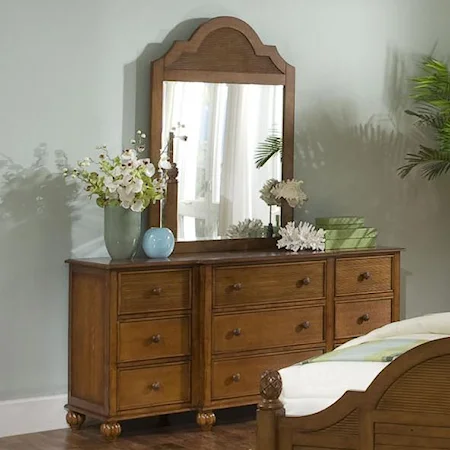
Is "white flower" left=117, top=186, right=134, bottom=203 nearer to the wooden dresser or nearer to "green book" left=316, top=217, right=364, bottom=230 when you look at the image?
the wooden dresser

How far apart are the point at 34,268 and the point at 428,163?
2406mm

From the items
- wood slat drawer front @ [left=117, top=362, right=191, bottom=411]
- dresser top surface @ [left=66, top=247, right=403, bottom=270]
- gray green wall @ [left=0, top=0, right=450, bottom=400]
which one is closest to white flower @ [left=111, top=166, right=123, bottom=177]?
gray green wall @ [left=0, top=0, right=450, bottom=400]

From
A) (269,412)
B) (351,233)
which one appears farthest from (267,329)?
(269,412)

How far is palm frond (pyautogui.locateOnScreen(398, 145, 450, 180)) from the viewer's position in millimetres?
6176

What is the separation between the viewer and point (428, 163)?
645 centimetres

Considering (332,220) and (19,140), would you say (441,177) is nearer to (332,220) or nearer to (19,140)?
(332,220)

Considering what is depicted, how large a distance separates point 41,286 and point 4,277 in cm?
19

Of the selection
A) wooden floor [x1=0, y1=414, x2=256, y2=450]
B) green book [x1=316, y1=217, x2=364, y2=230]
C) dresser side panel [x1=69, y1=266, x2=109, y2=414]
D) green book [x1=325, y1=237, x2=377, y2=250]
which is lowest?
wooden floor [x1=0, y1=414, x2=256, y2=450]

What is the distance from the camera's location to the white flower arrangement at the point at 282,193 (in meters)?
5.77

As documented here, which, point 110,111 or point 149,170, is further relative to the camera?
point 110,111

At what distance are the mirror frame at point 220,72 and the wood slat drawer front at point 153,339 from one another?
1.64ft

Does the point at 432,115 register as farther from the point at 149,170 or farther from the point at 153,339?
the point at 153,339

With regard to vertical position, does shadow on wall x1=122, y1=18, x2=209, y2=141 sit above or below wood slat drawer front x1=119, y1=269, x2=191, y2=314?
above

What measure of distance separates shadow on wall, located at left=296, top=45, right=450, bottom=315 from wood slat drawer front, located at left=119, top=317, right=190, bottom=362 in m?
1.13
